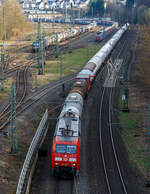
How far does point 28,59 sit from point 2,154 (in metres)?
50.7

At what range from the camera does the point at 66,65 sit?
7381 centimetres

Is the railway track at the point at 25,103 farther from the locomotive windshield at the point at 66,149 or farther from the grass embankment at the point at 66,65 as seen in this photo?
the locomotive windshield at the point at 66,149

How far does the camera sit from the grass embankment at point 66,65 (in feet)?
202

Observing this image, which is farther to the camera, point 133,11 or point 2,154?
point 133,11

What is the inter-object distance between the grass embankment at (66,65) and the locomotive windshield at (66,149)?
3123cm

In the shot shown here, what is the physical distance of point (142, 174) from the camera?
92.6 feet

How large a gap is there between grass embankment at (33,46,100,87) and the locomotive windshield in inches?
1230

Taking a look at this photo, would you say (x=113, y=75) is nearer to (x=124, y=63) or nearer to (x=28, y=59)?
(x=124, y=63)

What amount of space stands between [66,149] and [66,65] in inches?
1938

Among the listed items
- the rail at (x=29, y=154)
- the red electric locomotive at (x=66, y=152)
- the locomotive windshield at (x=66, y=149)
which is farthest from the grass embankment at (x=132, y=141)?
the rail at (x=29, y=154)

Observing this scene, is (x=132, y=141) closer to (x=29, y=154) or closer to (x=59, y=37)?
(x=29, y=154)

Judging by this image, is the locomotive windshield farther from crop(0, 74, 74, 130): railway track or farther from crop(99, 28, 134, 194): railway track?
crop(0, 74, 74, 130): railway track

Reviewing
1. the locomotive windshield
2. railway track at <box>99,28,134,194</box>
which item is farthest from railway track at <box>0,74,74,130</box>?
the locomotive windshield

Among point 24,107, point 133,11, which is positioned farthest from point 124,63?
point 133,11
